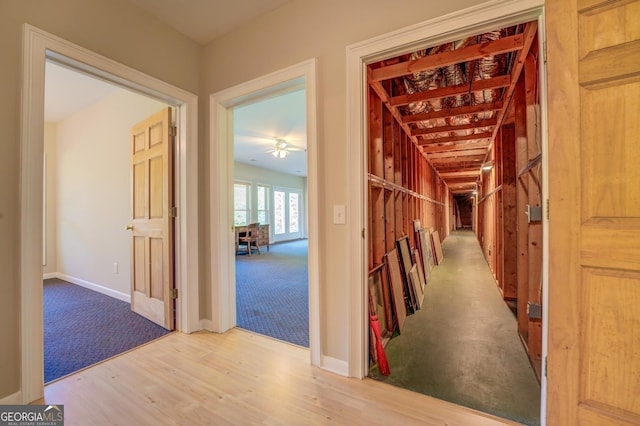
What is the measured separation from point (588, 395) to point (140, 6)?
3593 mm

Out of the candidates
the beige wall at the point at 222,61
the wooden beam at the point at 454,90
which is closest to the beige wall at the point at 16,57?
the beige wall at the point at 222,61

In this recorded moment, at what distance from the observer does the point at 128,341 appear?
2.26 meters

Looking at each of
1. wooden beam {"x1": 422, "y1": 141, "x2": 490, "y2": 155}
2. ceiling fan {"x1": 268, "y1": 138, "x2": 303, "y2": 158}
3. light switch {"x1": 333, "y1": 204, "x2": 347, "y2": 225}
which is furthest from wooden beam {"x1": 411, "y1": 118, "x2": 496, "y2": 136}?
light switch {"x1": 333, "y1": 204, "x2": 347, "y2": 225}

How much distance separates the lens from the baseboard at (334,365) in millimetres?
1771

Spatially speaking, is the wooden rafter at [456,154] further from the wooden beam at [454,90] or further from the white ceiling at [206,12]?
the white ceiling at [206,12]

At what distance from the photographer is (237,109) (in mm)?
3744

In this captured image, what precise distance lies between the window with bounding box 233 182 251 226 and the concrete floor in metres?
6.30

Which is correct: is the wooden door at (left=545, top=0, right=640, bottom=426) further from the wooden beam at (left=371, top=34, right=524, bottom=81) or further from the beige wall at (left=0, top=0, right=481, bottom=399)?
the wooden beam at (left=371, top=34, right=524, bottom=81)

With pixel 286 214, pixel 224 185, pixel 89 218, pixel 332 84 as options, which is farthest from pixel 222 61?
pixel 286 214

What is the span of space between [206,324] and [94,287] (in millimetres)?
2459

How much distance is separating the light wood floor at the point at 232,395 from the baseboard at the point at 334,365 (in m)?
0.03

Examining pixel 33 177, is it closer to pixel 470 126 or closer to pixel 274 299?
pixel 274 299

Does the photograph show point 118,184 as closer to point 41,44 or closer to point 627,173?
point 41,44
